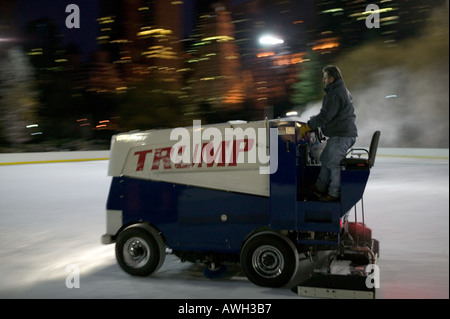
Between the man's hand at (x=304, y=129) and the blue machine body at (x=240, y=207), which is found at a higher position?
the man's hand at (x=304, y=129)

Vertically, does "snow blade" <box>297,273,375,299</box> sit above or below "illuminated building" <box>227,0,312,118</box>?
below

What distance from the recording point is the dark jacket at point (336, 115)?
4.23 m

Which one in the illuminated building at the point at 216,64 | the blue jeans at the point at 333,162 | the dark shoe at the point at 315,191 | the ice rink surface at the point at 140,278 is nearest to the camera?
the blue jeans at the point at 333,162

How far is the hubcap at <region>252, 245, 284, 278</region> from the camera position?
4.42 meters

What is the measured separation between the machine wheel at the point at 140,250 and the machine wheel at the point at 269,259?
0.84m

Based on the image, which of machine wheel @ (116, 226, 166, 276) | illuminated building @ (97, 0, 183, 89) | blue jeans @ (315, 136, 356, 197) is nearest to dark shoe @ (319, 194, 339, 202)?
blue jeans @ (315, 136, 356, 197)

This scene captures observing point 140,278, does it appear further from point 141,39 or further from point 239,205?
point 141,39

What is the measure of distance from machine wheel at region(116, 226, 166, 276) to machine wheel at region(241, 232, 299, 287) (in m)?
0.84

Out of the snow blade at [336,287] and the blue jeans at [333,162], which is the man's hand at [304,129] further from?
the snow blade at [336,287]

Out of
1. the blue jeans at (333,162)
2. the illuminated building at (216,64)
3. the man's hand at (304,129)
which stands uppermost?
the illuminated building at (216,64)

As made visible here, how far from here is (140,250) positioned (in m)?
4.96
